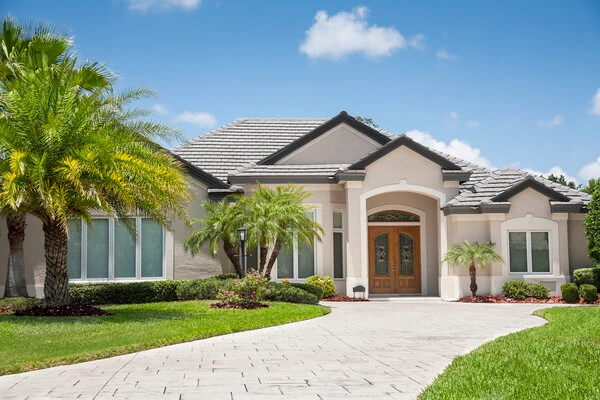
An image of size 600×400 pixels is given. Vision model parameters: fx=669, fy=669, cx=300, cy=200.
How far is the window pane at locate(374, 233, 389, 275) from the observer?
25.8 m

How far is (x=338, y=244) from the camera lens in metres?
24.3

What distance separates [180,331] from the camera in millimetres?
12797

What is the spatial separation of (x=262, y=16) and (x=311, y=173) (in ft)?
26.2

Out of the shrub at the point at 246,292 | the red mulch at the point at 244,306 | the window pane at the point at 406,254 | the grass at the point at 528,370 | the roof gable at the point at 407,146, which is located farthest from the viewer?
the window pane at the point at 406,254

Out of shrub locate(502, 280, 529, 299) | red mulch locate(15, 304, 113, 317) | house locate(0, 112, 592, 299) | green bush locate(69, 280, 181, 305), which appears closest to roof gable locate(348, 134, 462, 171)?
house locate(0, 112, 592, 299)

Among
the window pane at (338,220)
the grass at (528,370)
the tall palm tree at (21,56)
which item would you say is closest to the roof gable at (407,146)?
the window pane at (338,220)

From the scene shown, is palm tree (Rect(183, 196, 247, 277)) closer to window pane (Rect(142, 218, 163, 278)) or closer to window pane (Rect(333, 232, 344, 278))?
window pane (Rect(142, 218, 163, 278))

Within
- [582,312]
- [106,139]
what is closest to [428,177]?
[582,312]

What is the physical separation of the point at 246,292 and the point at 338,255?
6.96 metres

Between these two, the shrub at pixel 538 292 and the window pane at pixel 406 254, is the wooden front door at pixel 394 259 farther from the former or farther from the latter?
the shrub at pixel 538 292

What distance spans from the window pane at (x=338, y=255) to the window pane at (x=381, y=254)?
2.09 meters

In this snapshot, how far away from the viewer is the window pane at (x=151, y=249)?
2225 centimetres

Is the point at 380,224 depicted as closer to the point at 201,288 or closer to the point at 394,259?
the point at 394,259

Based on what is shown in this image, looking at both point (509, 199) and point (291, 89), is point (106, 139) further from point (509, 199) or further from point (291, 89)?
point (509, 199)
